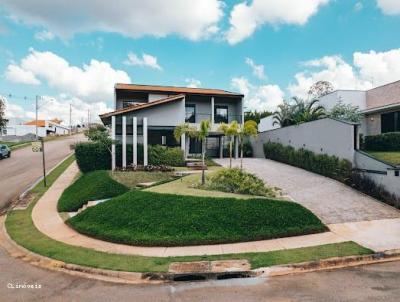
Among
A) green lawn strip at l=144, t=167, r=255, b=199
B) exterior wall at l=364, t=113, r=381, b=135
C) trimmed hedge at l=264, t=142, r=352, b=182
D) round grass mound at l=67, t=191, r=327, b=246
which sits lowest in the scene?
round grass mound at l=67, t=191, r=327, b=246

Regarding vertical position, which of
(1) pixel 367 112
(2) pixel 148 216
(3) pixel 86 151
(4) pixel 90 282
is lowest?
(4) pixel 90 282

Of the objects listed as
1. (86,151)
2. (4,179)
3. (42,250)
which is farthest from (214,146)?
(42,250)

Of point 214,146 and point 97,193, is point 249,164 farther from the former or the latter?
point 97,193

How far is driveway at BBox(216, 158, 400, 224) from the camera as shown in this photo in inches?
468

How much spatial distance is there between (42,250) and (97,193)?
20.4 ft

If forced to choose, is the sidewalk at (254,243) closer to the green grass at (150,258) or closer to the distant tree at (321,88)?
the green grass at (150,258)

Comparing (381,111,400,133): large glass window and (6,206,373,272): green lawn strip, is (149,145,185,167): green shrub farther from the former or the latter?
(381,111,400,133): large glass window

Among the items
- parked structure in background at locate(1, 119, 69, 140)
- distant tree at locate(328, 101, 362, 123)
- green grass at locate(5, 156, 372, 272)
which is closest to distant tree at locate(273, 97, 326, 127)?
distant tree at locate(328, 101, 362, 123)

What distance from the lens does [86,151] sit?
22.6 meters

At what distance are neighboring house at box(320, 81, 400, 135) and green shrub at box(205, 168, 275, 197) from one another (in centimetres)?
1287

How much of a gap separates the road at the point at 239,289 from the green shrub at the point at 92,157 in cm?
1523

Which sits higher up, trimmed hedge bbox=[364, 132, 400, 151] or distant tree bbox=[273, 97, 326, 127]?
distant tree bbox=[273, 97, 326, 127]

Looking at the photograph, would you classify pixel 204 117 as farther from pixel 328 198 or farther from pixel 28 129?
pixel 28 129

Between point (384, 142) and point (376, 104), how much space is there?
645 cm
